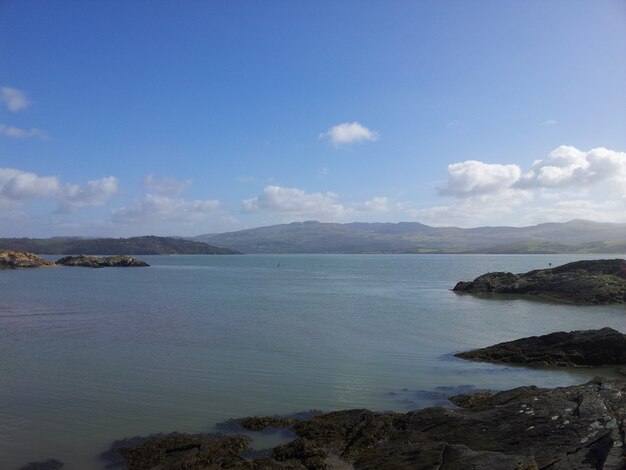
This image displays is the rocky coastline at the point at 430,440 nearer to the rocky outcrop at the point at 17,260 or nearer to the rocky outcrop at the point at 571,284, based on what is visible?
the rocky outcrop at the point at 571,284

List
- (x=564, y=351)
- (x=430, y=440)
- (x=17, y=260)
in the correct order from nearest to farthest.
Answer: (x=430, y=440) < (x=564, y=351) < (x=17, y=260)

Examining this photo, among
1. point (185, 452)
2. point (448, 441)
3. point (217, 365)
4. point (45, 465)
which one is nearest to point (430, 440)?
point (448, 441)

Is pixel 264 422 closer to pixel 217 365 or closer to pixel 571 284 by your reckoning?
pixel 217 365

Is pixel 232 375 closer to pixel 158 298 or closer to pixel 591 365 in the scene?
pixel 591 365

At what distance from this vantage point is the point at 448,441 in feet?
38.5

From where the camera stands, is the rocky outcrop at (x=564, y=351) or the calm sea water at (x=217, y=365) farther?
the rocky outcrop at (x=564, y=351)

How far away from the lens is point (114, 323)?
3478cm

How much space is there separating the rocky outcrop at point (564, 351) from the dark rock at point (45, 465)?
61.8ft

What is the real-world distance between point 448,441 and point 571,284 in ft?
172

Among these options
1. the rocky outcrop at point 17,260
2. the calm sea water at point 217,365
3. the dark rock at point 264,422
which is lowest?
the calm sea water at point 217,365

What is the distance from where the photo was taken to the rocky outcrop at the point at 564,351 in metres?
22.2

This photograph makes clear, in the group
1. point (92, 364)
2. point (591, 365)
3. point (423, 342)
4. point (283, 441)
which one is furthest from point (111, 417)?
point (591, 365)

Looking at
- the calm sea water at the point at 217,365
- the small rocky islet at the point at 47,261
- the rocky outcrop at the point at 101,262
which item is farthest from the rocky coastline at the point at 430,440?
the rocky outcrop at the point at 101,262

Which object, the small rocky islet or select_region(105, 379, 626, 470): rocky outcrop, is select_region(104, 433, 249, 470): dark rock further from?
the small rocky islet
